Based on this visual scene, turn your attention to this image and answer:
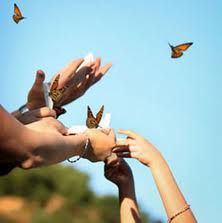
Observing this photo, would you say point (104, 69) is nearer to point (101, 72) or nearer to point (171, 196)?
point (101, 72)

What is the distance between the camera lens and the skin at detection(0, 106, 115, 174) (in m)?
2.00

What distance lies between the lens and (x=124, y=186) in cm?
289

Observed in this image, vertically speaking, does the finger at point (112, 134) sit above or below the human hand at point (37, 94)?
below

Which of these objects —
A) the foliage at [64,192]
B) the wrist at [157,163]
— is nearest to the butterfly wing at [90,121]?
the wrist at [157,163]

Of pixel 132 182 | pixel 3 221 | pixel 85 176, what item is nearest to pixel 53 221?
pixel 3 221

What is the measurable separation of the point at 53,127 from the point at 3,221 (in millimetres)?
15940

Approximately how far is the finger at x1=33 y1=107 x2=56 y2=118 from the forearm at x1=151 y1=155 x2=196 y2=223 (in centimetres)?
43

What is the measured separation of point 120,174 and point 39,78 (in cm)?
57

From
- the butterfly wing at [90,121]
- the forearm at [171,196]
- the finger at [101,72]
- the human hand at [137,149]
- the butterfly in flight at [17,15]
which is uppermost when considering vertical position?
the butterfly in flight at [17,15]

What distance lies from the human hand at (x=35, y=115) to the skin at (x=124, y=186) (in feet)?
1.41

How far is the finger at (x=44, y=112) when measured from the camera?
7.86ft

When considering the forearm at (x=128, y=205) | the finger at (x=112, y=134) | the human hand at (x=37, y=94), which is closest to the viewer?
the human hand at (x=37, y=94)

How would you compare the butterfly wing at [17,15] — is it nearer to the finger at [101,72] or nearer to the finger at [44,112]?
the finger at [101,72]

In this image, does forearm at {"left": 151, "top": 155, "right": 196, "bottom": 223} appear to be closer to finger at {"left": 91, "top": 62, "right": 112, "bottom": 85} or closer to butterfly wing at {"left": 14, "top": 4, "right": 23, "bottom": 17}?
finger at {"left": 91, "top": 62, "right": 112, "bottom": 85}
